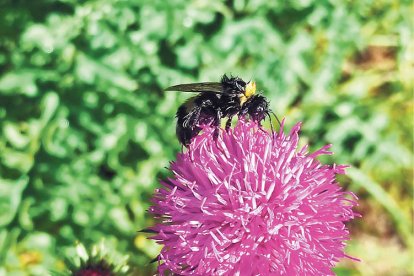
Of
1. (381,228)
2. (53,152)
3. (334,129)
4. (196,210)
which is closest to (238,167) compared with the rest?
(196,210)

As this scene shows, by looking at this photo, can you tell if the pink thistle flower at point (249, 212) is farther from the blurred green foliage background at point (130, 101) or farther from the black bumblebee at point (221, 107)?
the blurred green foliage background at point (130, 101)

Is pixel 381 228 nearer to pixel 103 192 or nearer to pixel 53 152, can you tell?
pixel 103 192

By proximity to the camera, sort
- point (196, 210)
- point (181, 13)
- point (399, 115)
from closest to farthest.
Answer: point (196, 210) < point (181, 13) < point (399, 115)

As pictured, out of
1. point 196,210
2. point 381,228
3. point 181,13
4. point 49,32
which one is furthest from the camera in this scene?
point 381,228

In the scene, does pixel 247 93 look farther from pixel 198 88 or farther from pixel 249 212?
pixel 249 212

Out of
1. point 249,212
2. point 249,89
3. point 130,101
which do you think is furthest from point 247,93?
point 130,101

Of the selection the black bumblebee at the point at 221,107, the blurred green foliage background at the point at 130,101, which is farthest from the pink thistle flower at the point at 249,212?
the blurred green foliage background at the point at 130,101
